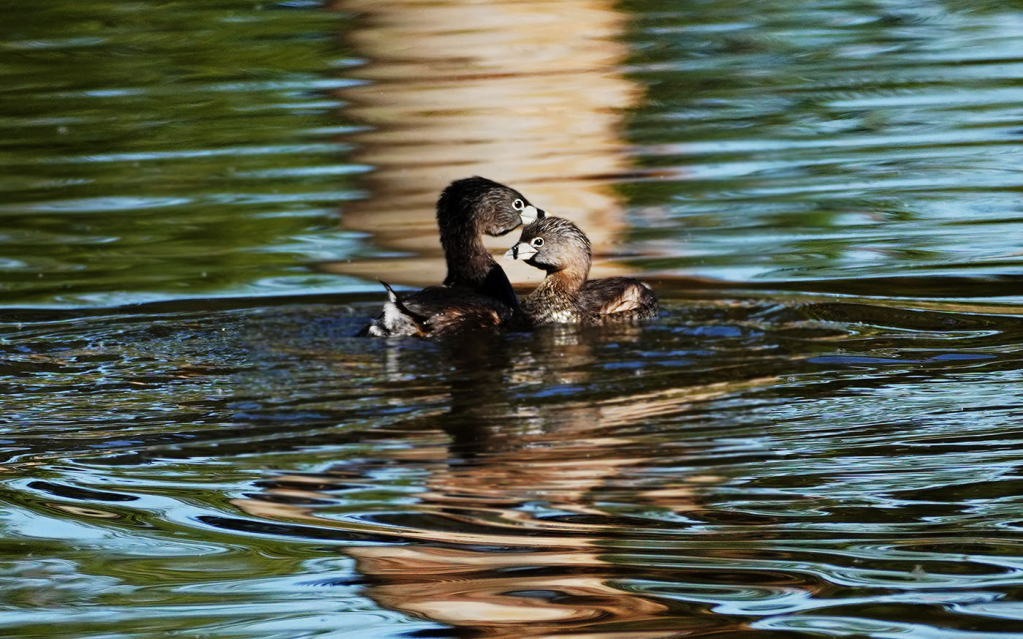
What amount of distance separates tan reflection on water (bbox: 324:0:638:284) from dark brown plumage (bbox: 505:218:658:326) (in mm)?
1989

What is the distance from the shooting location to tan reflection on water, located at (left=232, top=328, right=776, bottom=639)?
176 inches

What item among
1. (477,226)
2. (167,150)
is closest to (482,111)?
(167,150)

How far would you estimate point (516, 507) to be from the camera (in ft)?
17.7

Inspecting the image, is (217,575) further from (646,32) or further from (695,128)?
(646,32)

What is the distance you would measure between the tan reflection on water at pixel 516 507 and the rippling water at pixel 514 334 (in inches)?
0.8

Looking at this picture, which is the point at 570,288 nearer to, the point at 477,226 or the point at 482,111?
the point at 477,226

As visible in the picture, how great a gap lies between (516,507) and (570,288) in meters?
3.66

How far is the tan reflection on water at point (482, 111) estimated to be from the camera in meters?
11.8

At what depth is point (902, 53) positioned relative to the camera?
1503 cm

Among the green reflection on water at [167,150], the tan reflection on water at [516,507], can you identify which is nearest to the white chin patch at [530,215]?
the green reflection on water at [167,150]

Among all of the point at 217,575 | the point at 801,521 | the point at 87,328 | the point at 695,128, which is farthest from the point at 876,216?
the point at 217,575

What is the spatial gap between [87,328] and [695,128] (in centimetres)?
611

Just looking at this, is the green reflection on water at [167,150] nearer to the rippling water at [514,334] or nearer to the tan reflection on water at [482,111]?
the rippling water at [514,334]

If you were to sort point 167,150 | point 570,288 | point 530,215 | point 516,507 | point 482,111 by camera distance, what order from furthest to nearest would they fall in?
1. point 167,150
2. point 482,111
3. point 530,215
4. point 570,288
5. point 516,507
